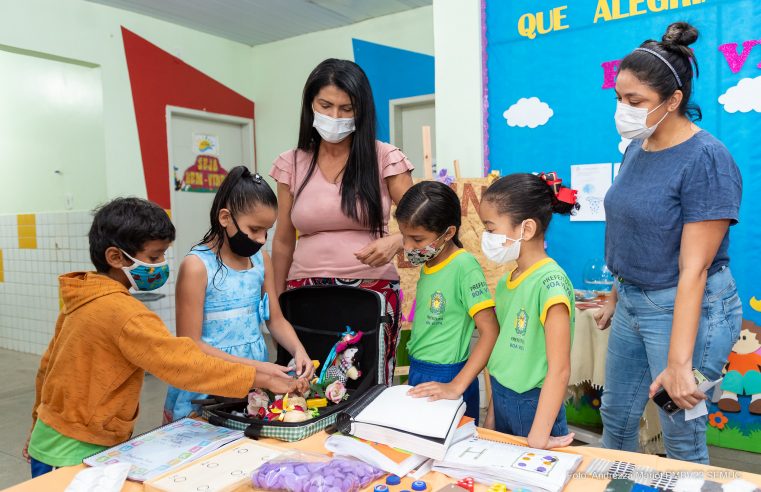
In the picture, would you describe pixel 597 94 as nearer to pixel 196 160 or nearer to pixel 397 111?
pixel 397 111

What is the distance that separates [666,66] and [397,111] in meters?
3.91

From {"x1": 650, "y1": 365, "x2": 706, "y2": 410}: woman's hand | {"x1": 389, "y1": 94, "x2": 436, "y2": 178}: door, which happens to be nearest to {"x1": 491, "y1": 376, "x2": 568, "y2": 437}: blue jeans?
{"x1": 650, "y1": 365, "x2": 706, "y2": 410}: woman's hand

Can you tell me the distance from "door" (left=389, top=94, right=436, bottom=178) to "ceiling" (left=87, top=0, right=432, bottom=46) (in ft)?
2.63

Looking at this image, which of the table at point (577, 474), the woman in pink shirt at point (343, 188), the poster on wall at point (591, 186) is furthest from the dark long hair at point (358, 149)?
the poster on wall at point (591, 186)

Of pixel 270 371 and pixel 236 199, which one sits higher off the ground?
pixel 236 199

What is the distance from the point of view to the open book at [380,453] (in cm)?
112

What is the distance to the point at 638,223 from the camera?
1.47 meters

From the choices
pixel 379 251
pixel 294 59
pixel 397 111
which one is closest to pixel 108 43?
pixel 294 59

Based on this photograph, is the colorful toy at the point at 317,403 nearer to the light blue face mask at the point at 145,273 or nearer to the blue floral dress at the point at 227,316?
the blue floral dress at the point at 227,316

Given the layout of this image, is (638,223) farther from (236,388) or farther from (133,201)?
(133,201)

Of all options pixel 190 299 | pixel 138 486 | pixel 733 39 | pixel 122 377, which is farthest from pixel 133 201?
pixel 733 39

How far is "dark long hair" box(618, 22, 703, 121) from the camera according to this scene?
140 centimetres

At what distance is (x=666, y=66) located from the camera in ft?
4.58

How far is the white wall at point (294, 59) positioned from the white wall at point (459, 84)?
1.31 meters
